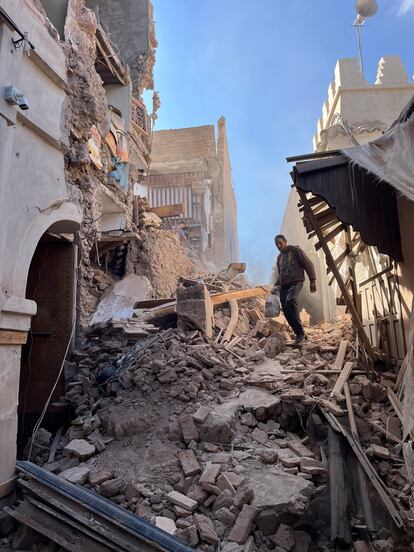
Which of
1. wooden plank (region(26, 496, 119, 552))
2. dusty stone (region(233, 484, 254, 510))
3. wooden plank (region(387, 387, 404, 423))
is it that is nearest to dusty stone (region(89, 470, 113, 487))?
wooden plank (region(26, 496, 119, 552))

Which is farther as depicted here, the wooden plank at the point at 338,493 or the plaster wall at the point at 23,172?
the plaster wall at the point at 23,172

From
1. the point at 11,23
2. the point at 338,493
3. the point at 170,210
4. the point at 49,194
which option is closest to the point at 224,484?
the point at 338,493

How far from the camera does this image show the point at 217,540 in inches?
138

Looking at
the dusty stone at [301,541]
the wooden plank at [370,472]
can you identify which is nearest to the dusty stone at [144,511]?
the dusty stone at [301,541]

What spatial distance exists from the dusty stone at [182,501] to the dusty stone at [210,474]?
220 mm

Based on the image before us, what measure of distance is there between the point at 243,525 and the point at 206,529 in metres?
0.33

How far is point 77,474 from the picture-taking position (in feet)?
14.5

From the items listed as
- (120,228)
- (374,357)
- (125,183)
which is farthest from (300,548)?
(125,183)

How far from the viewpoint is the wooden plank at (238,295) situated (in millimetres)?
9094

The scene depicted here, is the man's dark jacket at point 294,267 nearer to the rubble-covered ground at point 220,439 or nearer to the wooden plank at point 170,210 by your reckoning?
the rubble-covered ground at point 220,439

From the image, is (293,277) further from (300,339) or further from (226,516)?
(226,516)

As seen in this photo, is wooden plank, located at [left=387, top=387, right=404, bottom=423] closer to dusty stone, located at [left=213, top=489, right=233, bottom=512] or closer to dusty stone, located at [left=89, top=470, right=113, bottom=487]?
dusty stone, located at [left=213, top=489, right=233, bottom=512]

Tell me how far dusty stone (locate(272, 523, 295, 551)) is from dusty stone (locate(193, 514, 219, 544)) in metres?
0.57

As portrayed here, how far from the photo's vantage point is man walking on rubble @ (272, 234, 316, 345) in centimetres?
797
